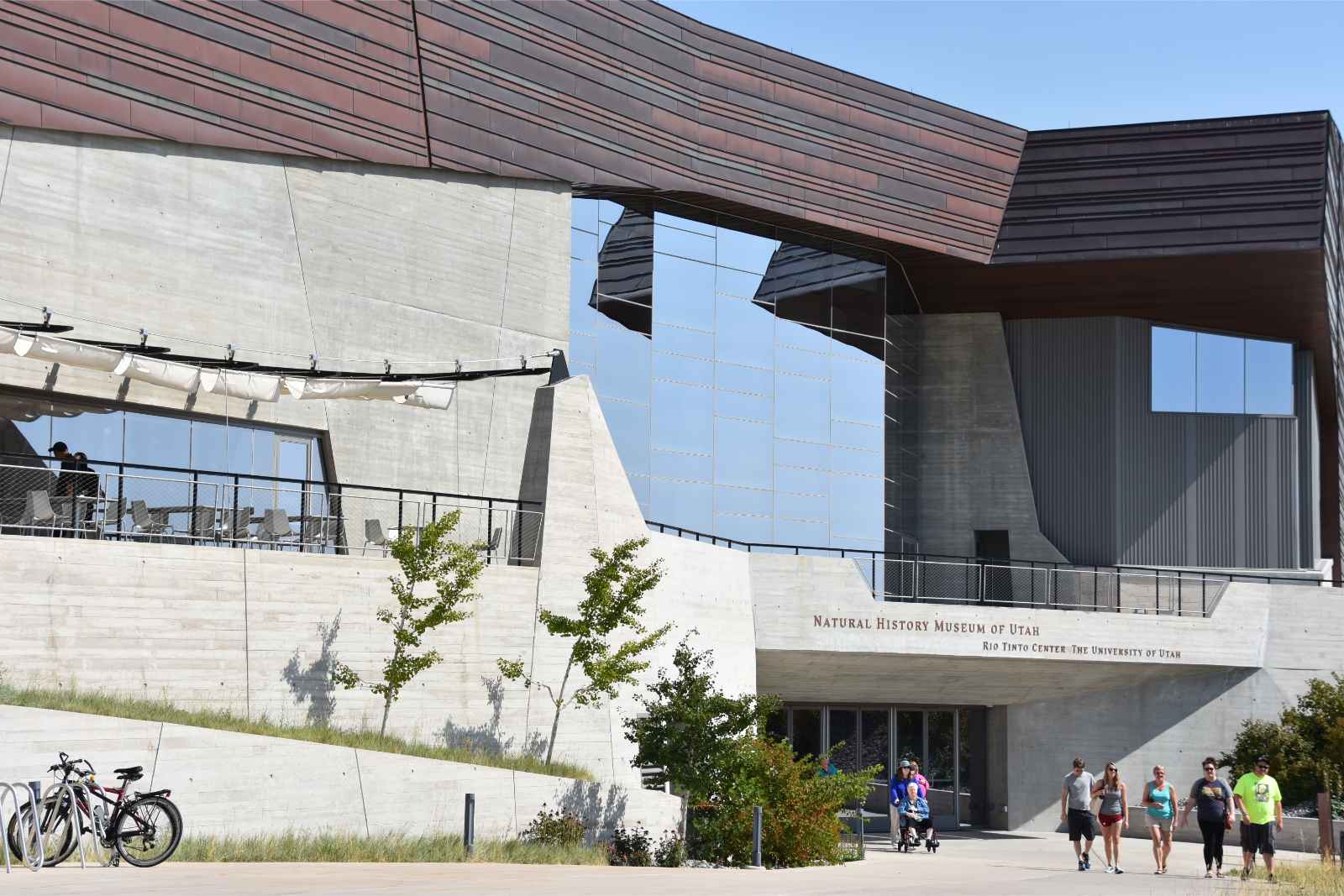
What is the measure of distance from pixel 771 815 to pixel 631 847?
211 centimetres

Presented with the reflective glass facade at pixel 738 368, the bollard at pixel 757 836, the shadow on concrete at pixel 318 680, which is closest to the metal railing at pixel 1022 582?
the reflective glass facade at pixel 738 368

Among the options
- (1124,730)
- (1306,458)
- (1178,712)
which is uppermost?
(1306,458)

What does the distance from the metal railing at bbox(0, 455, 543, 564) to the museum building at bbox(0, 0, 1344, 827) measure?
70mm

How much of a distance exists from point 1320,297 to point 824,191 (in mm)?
13265

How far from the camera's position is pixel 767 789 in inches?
899

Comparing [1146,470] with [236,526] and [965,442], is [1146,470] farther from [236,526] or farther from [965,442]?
[236,526]

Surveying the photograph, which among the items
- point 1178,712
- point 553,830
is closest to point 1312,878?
point 553,830

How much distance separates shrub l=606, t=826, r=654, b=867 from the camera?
21844mm

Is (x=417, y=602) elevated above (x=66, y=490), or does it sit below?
below

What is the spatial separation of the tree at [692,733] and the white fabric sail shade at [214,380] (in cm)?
650

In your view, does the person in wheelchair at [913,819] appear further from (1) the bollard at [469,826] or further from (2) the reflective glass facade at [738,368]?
(1) the bollard at [469,826]

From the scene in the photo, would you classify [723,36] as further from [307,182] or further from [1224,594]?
[1224,594]

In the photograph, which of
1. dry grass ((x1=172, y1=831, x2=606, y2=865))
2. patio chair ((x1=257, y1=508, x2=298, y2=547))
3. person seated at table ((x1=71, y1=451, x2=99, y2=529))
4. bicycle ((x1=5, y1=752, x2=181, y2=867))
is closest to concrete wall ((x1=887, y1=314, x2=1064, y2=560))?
patio chair ((x1=257, y1=508, x2=298, y2=547))

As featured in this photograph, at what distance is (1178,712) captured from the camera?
35562 mm
